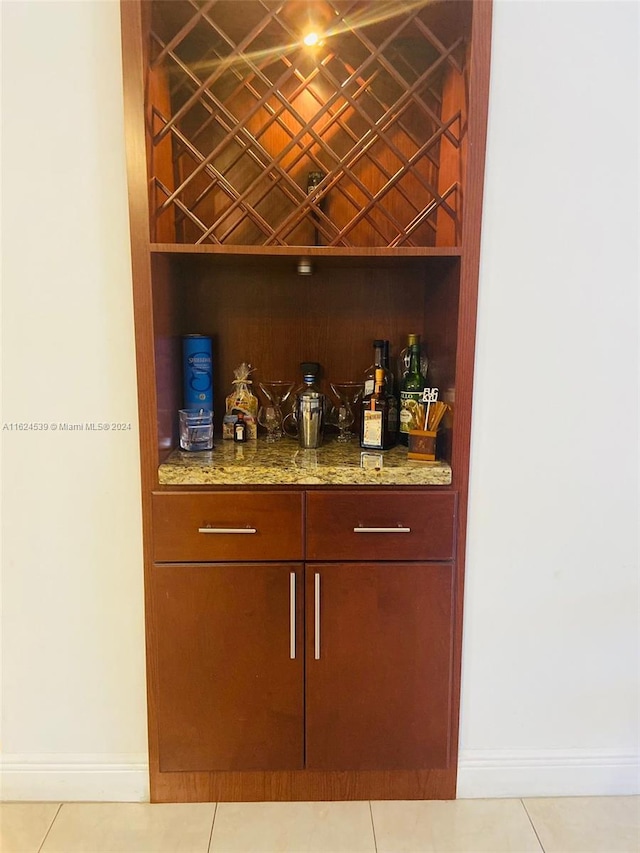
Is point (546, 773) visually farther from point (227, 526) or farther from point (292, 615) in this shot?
point (227, 526)

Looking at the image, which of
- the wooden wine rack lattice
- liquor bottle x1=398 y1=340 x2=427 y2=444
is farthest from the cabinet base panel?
the wooden wine rack lattice

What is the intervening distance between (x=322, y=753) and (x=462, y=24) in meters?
1.87

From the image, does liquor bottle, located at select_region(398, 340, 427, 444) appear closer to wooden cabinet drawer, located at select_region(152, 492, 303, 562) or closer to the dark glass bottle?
the dark glass bottle

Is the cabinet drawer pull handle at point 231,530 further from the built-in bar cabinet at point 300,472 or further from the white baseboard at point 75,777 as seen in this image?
the white baseboard at point 75,777

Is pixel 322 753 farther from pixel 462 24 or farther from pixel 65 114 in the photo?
pixel 462 24

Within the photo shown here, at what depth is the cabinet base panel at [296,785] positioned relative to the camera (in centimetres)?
156

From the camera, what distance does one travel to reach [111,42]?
4.39ft

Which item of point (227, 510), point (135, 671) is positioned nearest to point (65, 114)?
point (227, 510)

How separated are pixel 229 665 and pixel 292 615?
8.5 inches

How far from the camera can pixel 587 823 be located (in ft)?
5.04

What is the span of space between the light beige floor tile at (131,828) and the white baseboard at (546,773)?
72cm

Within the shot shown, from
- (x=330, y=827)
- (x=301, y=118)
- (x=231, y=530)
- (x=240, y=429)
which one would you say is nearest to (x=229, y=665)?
(x=231, y=530)

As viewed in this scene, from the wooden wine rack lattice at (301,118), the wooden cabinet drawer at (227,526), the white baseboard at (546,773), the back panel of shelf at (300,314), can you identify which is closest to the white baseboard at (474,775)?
the white baseboard at (546,773)

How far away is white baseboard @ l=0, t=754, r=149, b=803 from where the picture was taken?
1581mm
